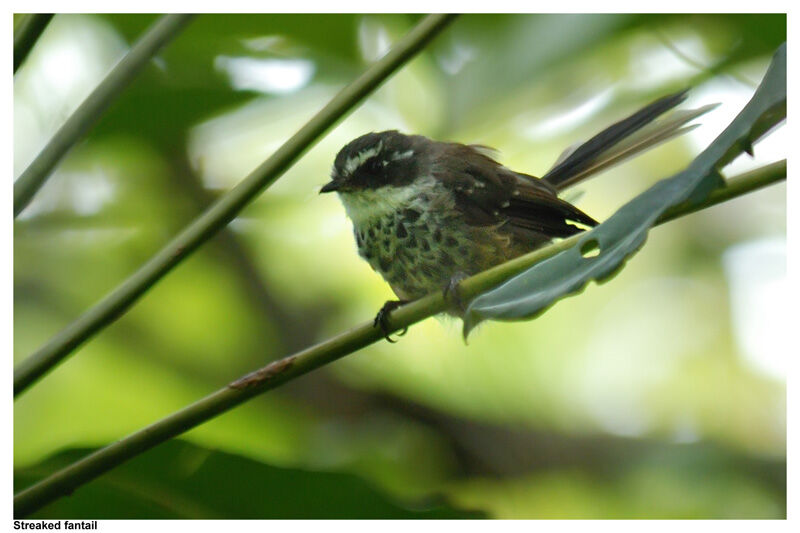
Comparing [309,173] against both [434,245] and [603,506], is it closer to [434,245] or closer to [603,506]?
[434,245]

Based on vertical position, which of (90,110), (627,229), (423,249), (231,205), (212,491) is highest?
(423,249)

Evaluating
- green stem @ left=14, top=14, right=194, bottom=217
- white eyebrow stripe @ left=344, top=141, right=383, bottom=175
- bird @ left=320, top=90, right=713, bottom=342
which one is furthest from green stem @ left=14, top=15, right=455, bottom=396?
white eyebrow stripe @ left=344, top=141, right=383, bottom=175

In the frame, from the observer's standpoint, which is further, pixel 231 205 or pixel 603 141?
pixel 603 141

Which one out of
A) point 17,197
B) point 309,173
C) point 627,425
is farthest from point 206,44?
point 627,425

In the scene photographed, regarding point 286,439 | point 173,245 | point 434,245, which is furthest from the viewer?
point 286,439

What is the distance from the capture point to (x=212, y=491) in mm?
2180

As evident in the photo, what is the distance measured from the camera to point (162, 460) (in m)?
2.16

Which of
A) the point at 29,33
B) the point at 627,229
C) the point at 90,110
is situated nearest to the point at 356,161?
the point at 90,110

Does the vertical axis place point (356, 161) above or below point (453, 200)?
above

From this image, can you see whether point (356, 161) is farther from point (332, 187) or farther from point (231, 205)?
point (231, 205)

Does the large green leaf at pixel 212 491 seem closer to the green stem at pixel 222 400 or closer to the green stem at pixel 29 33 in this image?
the green stem at pixel 222 400

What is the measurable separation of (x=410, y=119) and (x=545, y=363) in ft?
3.93

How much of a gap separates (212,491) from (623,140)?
5.76 ft

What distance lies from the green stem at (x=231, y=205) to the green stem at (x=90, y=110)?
31 centimetres
